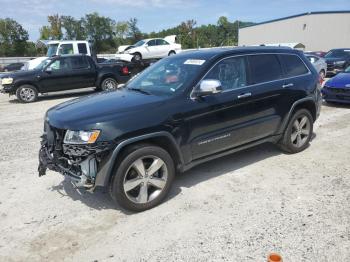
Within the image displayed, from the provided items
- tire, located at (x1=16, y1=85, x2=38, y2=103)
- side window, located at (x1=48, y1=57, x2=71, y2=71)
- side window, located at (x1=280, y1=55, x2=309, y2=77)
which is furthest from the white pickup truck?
side window, located at (x1=280, y1=55, x2=309, y2=77)

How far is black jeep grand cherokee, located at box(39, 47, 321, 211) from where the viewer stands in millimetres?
3982

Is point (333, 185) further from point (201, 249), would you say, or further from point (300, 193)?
point (201, 249)

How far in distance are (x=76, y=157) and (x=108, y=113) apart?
23.5 inches

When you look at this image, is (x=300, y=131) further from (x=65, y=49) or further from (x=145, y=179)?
(x=65, y=49)

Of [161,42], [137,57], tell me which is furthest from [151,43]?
[137,57]

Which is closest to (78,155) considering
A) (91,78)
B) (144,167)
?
(144,167)

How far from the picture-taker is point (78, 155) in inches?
156

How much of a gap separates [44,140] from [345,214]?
367 centimetres

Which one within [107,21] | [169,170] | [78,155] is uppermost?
[107,21]

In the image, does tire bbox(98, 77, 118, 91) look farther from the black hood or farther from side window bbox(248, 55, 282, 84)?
the black hood

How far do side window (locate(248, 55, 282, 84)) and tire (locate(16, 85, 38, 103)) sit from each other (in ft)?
34.7

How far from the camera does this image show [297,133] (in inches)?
242

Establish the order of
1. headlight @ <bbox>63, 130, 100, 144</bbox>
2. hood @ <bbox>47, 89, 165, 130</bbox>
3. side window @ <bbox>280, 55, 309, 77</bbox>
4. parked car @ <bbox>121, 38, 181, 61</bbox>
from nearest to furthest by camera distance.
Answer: headlight @ <bbox>63, 130, 100, 144</bbox>, hood @ <bbox>47, 89, 165, 130</bbox>, side window @ <bbox>280, 55, 309, 77</bbox>, parked car @ <bbox>121, 38, 181, 61</bbox>

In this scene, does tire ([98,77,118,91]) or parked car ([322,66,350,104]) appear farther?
tire ([98,77,118,91])
